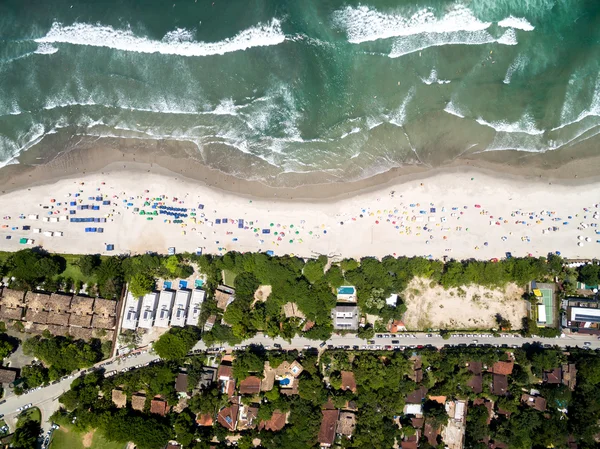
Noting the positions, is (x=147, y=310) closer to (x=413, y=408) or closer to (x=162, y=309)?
(x=162, y=309)

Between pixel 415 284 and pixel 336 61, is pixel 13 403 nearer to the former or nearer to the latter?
pixel 415 284

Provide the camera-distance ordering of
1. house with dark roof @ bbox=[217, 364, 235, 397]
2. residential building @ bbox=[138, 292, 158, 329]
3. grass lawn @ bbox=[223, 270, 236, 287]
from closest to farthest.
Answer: house with dark roof @ bbox=[217, 364, 235, 397]
residential building @ bbox=[138, 292, 158, 329]
grass lawn @ bbox=[223, 270, 236, 287]

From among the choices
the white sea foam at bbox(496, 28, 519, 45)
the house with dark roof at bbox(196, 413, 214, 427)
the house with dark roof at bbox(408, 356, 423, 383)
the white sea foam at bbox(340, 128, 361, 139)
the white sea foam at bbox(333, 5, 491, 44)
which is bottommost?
the house with dark roof at bbox(196, 413, 214, 427)

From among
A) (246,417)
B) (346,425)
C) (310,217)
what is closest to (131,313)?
(246,417)

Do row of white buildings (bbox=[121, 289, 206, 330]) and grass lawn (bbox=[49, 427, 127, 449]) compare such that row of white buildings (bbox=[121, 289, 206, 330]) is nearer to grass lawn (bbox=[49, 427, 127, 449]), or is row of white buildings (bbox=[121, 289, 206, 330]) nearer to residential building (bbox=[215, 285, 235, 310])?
residential building (bbox=[215, 285, 235, 310])

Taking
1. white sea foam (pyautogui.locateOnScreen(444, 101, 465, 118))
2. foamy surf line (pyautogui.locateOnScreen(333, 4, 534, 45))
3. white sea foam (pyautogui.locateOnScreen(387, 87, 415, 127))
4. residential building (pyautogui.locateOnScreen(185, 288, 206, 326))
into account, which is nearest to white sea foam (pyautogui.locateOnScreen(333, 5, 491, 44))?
foamy surf line (pyautogui.locateOnScreen(333, 4, 534, 45))

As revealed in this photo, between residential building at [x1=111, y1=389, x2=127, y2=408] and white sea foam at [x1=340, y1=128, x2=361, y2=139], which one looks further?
residential building at [x1=111, y1=389, x2=127, y2=408]
